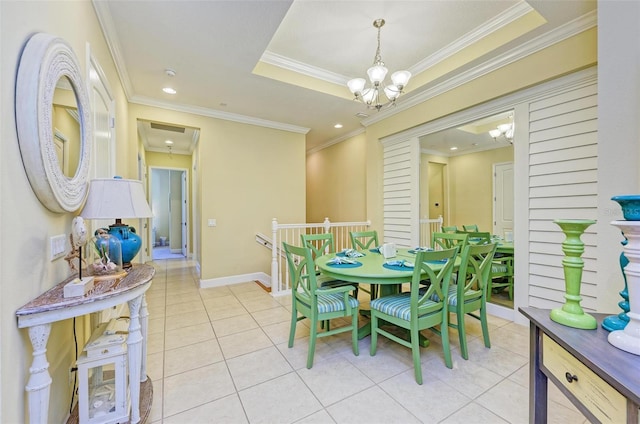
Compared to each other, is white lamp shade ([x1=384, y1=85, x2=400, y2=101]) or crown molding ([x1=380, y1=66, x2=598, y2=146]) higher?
white lamp shade ([x1=384, y1=85, x2=400, y2=101])

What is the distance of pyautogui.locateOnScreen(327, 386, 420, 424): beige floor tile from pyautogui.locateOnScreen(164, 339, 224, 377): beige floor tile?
1.12 metres


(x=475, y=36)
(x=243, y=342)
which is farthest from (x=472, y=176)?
(x=243, y=342)

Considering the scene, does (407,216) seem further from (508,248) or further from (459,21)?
(459,21)

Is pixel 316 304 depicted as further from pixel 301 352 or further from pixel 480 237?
pixel 480 237

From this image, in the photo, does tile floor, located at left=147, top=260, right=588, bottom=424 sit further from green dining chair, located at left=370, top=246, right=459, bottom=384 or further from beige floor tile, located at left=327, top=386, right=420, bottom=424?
green dining chair, located at left=370, top=246, right=459, bottom=384

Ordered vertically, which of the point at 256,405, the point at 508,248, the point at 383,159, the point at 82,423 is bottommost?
the point at 256,405

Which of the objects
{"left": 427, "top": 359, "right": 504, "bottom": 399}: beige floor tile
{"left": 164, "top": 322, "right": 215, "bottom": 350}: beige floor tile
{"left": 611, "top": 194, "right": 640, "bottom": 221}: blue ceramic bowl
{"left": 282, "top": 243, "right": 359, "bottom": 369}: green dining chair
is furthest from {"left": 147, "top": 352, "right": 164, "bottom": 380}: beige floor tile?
{"left": 611, "top": 194, "right": 640, "bottom": 221}: blue ceramic bowl

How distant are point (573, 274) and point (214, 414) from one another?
1.99 meters

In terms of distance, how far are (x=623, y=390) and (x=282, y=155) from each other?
191 inches

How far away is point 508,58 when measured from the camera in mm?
2701

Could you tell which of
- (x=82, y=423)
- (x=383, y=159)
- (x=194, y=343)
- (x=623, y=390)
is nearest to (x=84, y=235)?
(x=82, y=423)

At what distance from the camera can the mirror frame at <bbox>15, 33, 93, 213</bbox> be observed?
1053 mm

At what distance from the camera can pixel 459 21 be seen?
8.69ft

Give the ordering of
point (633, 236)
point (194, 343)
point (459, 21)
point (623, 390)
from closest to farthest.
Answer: point (623, 390)
point (633, 236)
point (194, 343)
point (459, 21)
